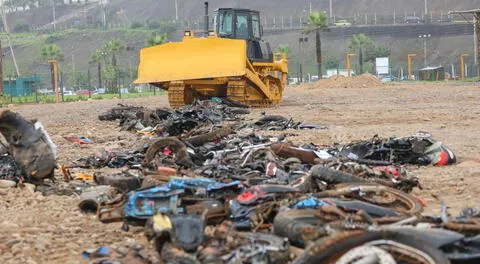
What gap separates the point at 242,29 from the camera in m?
26.6

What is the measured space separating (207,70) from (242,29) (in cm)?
438

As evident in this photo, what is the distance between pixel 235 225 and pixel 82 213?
1.93 meters

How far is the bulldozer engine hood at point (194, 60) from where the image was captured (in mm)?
22469

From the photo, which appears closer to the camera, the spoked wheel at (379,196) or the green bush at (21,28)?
the spoked wheel at (379,196)

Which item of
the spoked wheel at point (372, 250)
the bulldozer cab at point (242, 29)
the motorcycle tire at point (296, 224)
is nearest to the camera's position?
the spoked wheel at point (372, 250)

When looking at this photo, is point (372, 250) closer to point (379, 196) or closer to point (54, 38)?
point (379, 196)

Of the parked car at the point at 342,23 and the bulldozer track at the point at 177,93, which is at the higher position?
the parked car at the point at 342,23

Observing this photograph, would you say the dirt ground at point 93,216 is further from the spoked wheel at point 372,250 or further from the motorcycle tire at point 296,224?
the spoked wheel at point 372,250

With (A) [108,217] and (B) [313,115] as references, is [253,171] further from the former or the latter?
(B) [313,115]

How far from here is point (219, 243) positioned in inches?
204

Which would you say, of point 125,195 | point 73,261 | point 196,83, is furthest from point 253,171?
point 196,83

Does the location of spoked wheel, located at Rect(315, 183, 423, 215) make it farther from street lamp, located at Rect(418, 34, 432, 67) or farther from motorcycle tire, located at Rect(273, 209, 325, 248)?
street lamp, located at Rect(418, 34, 432, 67)

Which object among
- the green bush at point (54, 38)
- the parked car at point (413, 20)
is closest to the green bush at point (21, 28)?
the green bush at point (54, 38)

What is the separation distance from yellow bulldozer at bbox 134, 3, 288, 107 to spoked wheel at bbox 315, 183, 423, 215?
15.6 metres
